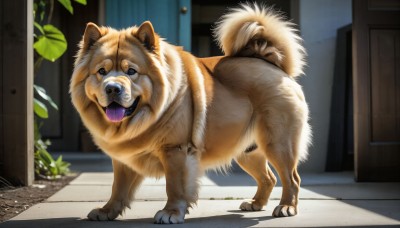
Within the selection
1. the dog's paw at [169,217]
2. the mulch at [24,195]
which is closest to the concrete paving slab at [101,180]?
the mulch at [24,195]

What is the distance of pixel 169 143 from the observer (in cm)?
350

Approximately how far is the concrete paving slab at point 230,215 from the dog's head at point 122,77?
0.61 metres

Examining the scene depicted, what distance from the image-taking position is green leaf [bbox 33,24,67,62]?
5.70 m

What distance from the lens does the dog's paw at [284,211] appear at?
145 inches

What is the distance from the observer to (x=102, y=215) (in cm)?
358

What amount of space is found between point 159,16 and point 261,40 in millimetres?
3289

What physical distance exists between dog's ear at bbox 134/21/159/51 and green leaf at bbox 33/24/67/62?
2369 millimetres

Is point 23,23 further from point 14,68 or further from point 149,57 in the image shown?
point 149,57

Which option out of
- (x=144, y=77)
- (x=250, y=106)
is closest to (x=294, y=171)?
(x=250, y=106)

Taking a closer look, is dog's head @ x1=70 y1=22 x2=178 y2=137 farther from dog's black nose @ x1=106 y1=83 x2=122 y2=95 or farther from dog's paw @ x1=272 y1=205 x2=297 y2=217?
dog's paw @ x1=272 y1=205 x2=297 y2=217

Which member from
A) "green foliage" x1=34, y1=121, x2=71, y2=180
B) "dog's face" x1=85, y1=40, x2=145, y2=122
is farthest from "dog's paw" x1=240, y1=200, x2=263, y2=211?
"green foliage" x1=34, y1=121, x2=71, y2=180

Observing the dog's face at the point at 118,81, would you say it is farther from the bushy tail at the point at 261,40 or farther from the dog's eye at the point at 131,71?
the bushy tail at the point at 261,40

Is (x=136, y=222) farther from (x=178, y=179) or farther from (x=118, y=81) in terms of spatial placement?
(x=118, y=81)

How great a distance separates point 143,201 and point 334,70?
10.1 feet
